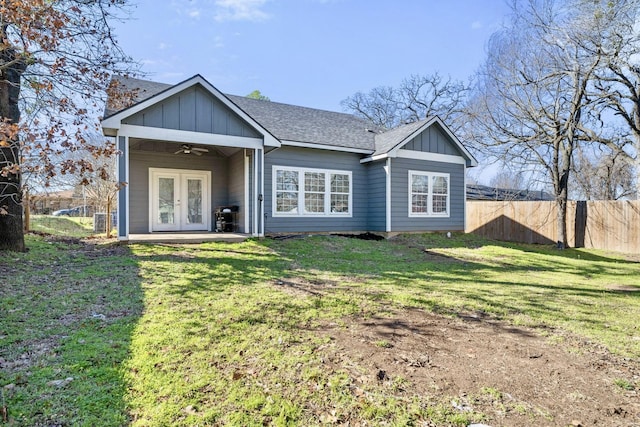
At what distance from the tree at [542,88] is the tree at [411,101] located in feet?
40.2

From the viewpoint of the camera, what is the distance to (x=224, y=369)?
115 inches

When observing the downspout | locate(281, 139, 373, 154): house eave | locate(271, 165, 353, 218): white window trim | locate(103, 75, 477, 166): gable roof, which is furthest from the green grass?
the downspout

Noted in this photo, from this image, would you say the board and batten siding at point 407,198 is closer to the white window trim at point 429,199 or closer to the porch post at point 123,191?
the white window trim at point 429,199

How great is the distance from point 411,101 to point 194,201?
73.6 feet

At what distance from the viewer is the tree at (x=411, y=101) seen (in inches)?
1112

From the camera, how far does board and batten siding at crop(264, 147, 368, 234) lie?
38.1 feet

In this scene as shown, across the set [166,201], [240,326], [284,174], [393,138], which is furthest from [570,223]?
[166,201]

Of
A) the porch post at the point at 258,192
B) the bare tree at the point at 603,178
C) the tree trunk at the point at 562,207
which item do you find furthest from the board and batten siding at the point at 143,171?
the bare tree at the point at 603,178

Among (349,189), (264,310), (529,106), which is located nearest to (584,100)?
(529,106)

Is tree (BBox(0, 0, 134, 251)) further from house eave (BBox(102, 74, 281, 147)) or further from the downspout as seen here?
the downspout

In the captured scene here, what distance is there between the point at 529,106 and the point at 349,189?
25.1 feet

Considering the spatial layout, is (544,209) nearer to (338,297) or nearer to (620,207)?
(620,207)

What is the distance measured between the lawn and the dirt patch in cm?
6

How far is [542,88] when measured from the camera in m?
13.3
